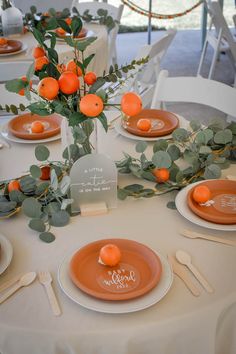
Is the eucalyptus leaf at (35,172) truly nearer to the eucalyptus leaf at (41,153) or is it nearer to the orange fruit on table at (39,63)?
the eucalyptus leaf at (41,153)

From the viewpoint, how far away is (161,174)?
1.54 metres

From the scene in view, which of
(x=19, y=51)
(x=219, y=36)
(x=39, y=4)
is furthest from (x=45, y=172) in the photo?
(x=39, y=4)

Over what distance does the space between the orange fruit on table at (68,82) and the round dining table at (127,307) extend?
0.35 m

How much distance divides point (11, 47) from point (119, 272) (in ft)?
7.11

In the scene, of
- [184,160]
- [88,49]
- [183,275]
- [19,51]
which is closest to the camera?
[183,275]

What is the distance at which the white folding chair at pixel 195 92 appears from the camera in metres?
2.17

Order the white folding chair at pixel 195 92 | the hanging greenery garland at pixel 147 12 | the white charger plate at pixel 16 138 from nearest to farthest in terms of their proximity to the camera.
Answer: the white charger plate at pixel 16 138, the white folding chair at pixel 195 92, the hanging greenery garland at pixel 147 12

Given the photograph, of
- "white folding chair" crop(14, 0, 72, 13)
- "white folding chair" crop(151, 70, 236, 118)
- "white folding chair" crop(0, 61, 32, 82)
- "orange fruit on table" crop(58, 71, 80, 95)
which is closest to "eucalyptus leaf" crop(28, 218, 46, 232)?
"orange fruit on table" crop(58, 71, 80, 95)

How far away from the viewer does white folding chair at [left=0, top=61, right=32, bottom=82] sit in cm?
283

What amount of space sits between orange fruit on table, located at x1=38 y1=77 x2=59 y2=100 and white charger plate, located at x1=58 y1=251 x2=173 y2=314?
44 cm

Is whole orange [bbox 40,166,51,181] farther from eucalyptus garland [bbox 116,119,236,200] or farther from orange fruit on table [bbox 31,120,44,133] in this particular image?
orange fruit on table [bbox 31,120,44,133]

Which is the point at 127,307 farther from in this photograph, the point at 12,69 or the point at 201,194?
the point at 12,69

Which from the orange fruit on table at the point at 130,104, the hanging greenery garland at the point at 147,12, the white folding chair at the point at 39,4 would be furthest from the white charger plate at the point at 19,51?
the hanging greenery garland at the point at 147,12

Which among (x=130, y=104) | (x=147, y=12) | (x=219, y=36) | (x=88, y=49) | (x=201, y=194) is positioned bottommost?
(x=147, y=12)
